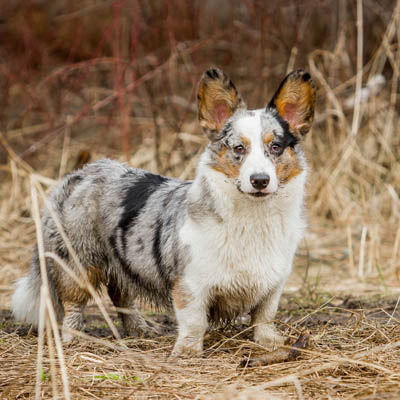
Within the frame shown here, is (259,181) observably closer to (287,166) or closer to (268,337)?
(287,166)

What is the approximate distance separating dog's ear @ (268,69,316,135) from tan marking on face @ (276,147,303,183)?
226 mm

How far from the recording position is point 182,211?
352 centimetres

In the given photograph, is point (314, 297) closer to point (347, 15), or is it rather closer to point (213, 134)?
point (213, 134)

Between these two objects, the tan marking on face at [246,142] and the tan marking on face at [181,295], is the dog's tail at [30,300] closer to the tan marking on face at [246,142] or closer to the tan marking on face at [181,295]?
the tan marking on face at [181,295]

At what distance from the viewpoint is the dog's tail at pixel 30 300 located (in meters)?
4.02

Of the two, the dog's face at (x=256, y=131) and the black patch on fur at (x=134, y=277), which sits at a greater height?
the dog's face at (x=256, y=131)

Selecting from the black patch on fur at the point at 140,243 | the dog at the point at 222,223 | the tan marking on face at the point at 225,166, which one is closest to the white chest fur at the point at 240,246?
the dog at the point at 222,223

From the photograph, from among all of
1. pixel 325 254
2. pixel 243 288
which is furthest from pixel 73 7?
pixel 243 288

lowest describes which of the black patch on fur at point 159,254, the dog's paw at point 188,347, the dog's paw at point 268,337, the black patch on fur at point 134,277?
the dog's paw at point 188,347

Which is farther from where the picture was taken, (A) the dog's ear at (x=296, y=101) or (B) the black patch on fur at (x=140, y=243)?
(B) the black patch on fur at (x=140, y=243)

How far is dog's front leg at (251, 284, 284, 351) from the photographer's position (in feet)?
11.5

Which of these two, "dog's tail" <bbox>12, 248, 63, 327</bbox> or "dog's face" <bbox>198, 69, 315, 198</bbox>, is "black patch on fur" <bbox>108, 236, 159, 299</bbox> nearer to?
"dog's tail" <bbox>12, 248, 63, 327</bbox>

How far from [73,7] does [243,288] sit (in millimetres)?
7291

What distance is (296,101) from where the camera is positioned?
350 cm
